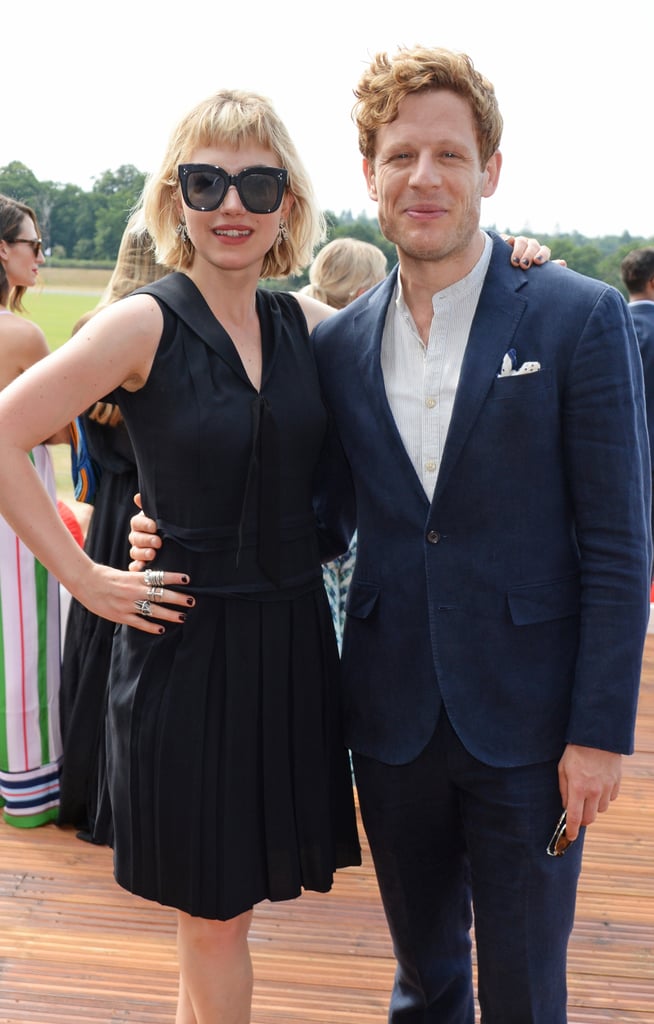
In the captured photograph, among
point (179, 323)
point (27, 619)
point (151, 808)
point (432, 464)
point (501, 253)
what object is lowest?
point (27, 619)

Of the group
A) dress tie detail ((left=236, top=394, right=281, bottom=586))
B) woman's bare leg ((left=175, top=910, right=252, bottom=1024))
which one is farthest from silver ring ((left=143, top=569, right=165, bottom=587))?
woman's bare leg ((left=175, top=910, right=252, bottom=1024))

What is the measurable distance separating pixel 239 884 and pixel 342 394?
2.46 ft

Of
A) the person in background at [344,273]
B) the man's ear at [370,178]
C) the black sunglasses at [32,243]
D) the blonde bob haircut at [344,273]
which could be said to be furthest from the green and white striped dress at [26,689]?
the man's ear at [370,178]

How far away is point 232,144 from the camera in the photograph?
5.15ft

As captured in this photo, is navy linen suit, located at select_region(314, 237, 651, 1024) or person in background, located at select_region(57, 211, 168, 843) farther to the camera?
person in background, located at select_region(57, 211, 168, 843)

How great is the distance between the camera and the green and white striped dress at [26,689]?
2947 mm

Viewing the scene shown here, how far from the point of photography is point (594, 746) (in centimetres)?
142

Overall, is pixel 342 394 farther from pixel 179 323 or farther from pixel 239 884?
pixel 239 884

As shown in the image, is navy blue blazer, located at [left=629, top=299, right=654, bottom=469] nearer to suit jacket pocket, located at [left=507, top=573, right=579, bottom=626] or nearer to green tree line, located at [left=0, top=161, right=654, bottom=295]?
green tree line, located at [left=0, top=161, right=654, bottom=295]

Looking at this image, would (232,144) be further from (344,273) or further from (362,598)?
(344,273)

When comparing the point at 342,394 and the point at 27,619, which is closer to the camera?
the point at 342,394

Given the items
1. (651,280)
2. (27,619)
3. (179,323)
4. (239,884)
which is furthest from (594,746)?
(651,280)

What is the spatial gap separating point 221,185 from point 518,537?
67 cm

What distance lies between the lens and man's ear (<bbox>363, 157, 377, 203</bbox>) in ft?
5.14
